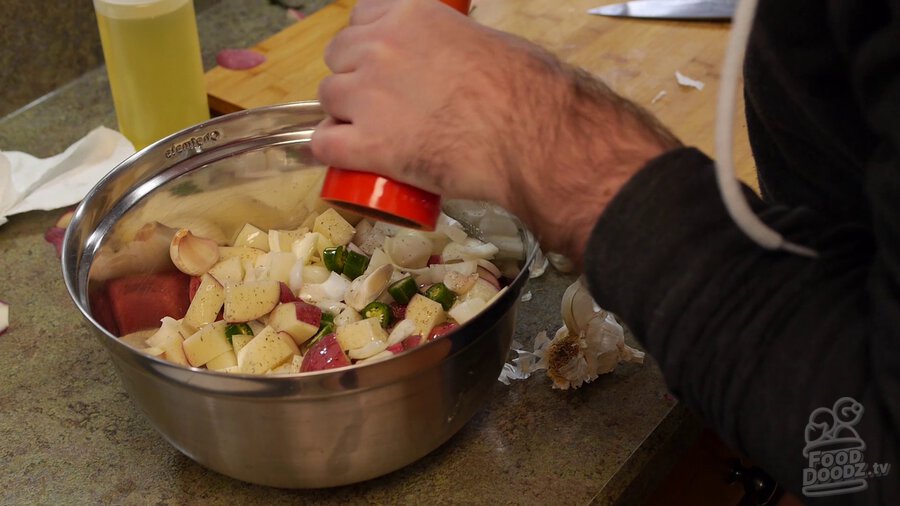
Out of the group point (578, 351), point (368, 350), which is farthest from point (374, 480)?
point (578, 351)

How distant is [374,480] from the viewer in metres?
0.80

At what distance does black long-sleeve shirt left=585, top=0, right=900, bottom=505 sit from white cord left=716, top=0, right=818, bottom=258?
0.6 inches

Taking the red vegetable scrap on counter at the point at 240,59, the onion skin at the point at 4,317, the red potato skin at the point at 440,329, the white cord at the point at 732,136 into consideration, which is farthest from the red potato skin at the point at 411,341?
Result: the red vegetable scrap on counter at the point at 240,59

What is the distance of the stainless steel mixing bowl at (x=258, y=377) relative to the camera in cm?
66

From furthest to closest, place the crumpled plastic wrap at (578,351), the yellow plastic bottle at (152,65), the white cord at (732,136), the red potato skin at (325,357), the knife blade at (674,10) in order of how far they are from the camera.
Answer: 1. the knife blade at (674,10)
2. the yellow plastic bottle at (152,65)
3. the crumpled plastic wrap at (578,351)
4. the red potato skin at (325,357)
5. the white cord at (732,136)

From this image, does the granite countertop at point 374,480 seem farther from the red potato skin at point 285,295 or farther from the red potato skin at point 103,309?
the red potato skin at point 285,295

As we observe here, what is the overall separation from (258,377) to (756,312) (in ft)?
1.08

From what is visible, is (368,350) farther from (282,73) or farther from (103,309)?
(282,73)

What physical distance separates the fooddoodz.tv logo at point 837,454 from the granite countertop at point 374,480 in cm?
25

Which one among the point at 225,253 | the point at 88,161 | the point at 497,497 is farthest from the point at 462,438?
the point at 88,161

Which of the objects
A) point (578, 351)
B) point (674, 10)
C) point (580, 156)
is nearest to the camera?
point (580, 156)

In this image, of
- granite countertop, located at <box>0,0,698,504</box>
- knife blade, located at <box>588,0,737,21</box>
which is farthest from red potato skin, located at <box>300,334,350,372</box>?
knife blade, located at <box>588,0,737,21</box>

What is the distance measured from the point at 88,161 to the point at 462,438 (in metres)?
Result: 0.64

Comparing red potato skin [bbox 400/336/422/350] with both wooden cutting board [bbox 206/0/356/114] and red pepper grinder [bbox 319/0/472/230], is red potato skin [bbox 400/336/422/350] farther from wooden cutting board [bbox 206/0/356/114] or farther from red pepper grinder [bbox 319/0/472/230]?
wooden cutting board [bbox 206/0/356/114]
